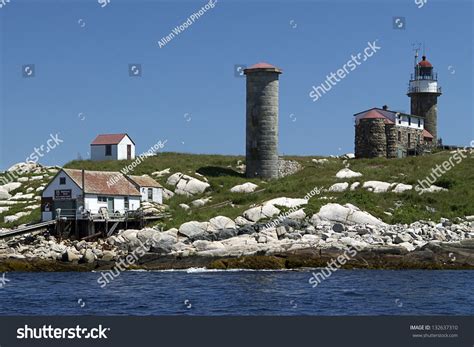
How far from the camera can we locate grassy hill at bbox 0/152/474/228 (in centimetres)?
5681

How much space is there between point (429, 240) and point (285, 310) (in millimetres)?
22351

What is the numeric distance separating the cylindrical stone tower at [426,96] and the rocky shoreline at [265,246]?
36.2 meters

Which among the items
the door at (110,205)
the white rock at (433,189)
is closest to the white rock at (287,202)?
the white rock at (433,189)

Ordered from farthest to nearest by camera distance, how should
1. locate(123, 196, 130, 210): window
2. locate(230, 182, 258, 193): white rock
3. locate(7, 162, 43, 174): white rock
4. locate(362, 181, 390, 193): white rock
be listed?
locate(7, 162, 43, 174): white rock < locate(230, 182, 258, 193): white rock < locate(123, 196, 130, 210): window < locate(362, 181, 390, 193): white rock

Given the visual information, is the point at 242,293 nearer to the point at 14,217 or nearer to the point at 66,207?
the point at 66,207

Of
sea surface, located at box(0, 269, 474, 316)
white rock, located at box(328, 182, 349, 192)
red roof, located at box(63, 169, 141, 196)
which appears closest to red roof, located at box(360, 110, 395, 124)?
white rock, located at box(328, 182, 349, 192)

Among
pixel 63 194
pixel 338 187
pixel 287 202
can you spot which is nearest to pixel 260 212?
pixel 287 202

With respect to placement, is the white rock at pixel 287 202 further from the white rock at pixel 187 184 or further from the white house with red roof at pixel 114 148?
the white house with red roof at pixel 114 148

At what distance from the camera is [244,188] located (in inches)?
2665

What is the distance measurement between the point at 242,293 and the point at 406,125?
169ft

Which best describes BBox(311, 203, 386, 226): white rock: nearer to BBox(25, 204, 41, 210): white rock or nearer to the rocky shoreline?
the rocky shoreline

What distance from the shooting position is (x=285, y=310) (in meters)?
30.2

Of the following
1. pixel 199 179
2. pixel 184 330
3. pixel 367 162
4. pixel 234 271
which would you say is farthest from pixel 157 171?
pixel 184 330

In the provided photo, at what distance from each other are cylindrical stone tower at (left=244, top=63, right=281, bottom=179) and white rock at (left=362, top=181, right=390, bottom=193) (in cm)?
1311
